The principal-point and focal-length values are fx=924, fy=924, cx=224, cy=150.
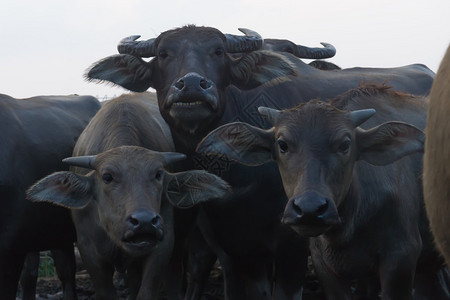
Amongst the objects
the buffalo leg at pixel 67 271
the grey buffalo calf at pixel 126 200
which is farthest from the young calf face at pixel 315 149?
the buffalo leg at pixel 67 271

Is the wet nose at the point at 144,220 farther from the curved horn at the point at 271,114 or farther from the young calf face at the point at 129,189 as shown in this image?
the curved horn at the point at 271,114

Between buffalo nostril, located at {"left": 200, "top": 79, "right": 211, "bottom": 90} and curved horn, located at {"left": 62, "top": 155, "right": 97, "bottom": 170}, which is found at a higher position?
buffalo nostril, located at {"left": 200, "top": 79, "right": 211, "bottom": 90}

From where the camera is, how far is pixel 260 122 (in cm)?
769

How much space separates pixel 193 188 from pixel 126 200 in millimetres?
632

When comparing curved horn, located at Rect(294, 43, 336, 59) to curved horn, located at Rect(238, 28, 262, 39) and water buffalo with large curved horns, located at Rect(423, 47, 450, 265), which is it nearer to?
curved horn, located at Rect(238, 28, 262, 39)

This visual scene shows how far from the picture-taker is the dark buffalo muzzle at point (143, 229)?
254 inches

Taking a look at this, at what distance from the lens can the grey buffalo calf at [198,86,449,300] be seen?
19.3 feet

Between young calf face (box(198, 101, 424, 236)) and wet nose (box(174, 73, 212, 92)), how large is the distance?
0.53 metres

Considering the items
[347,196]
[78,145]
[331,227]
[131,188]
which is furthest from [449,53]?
[78,145]

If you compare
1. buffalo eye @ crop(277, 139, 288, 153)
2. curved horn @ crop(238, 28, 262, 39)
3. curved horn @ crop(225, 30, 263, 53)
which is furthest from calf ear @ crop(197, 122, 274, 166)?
curved horn @ crop(238, 28, 262, 39)

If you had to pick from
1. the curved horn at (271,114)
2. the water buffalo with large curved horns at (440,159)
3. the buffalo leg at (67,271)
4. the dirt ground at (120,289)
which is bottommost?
the dirt ground at (120,289)

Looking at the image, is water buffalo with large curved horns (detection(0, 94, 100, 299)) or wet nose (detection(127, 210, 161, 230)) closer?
wet nose (detection(127, 210, 161, 230))

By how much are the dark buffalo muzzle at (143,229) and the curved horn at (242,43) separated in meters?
1.82

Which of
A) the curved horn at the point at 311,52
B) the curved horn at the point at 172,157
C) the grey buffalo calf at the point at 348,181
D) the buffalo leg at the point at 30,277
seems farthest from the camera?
the curved horn at the point at 311,52
